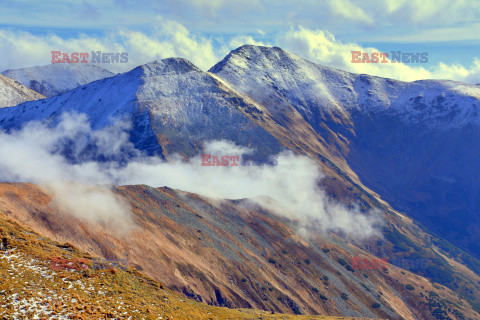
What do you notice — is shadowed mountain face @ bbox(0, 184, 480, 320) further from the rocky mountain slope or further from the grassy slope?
the grassy slope

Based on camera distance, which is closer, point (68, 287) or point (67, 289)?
point (67, 289)

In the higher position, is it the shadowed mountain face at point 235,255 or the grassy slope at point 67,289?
the grassy slope at point 67,289

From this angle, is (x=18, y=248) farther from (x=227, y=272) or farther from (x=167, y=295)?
(x=227, y=272)

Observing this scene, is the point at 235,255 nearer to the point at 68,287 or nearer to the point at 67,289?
the point at 68,287

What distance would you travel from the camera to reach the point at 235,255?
105500 millimetres

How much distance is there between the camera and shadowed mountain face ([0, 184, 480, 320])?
77125mm

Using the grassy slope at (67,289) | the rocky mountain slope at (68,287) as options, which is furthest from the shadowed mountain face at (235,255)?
the grassy slope at (67,289)

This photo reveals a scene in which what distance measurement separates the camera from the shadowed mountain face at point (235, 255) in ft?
253

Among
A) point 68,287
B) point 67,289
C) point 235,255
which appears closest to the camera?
point 67,289

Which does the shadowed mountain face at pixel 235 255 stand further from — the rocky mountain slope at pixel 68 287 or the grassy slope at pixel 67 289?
the grassy slope at pixel 67 289

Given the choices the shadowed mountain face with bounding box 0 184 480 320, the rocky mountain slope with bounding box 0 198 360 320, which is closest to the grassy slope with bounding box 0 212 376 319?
the rocky mountain slope with bounding box 0 198 360 320

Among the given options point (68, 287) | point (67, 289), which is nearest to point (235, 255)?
point (68, 287)

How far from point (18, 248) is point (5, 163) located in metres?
182

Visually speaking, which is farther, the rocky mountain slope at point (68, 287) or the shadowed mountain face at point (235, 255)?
the shadowed mountain face at point (235, 255)
